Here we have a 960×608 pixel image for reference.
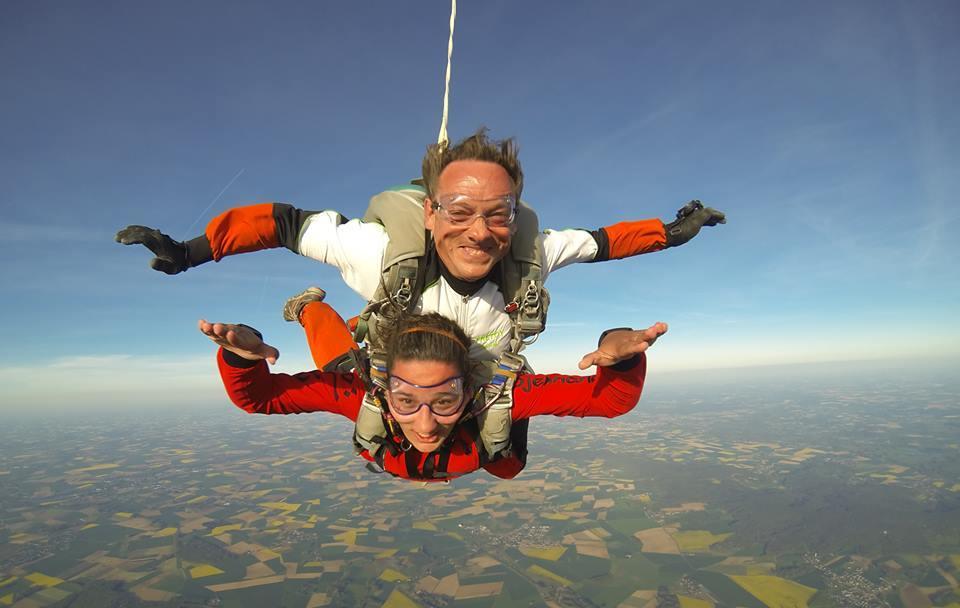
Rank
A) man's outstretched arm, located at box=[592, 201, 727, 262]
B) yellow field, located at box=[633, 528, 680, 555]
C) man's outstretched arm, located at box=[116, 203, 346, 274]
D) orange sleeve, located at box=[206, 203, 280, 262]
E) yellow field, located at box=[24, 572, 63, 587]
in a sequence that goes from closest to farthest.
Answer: man's outstretched arm, located at box=[116, 203, 346, 274], orange sleeve, located at box=[206, 203, 280, 262], man's outstretched arm, located at box=[592, 201, 727, 262], yellow field, located at box=[24, 572, 63, 587], yellow field, located at box=[633, 528, 680, 555]

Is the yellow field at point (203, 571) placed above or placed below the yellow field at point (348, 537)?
above

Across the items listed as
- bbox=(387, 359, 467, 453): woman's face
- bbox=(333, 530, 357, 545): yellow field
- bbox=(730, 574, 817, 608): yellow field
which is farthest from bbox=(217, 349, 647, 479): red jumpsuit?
bbox=(333, 530, 357, 545): yellow field

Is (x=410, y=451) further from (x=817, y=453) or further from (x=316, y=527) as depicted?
(x=817, y=453)

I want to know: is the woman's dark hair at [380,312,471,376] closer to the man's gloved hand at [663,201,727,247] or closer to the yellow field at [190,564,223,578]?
the man's gloved hand at [663,201,727,247]

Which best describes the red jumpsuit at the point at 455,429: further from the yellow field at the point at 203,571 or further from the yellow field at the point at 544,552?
the yellow field at the point at 544,552

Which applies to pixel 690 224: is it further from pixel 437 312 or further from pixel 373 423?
pixel 373 423

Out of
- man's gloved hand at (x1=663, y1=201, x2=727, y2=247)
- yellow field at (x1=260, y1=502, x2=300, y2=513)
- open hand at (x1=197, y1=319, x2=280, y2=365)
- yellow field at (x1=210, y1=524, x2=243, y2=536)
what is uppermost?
man's gloved hand at (x1=663, y1=201, x2=727, y2=247)

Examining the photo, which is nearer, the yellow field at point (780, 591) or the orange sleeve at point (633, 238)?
the orange sleeve at point (633, 238)

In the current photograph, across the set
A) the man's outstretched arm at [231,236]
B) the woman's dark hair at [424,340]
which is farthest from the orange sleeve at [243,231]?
the woman's dark hair at [424,340]
